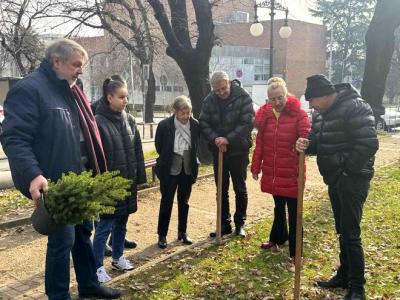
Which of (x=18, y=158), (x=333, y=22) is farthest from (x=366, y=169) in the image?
(x=333, y=22)

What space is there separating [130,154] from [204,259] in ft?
4.83

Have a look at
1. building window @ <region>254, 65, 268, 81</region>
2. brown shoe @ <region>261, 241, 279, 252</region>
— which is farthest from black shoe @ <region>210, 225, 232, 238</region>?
building window @ <region>254, 65, 268, 81</region>

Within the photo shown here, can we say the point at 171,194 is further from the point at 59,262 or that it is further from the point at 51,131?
the point at 51,131

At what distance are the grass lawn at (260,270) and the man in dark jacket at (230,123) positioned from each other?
88 centimetres

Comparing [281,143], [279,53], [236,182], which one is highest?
[279,53]

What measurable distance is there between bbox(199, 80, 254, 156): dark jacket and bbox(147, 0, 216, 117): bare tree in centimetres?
542

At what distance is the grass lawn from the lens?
4289 millimetres

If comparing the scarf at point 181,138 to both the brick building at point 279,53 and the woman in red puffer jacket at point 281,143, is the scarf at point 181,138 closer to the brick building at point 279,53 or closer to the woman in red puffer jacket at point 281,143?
the woman in red puffer jacket at point 281,143

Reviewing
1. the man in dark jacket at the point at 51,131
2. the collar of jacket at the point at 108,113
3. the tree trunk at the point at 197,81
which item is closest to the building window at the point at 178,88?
the tree trunk at the point at 197,81

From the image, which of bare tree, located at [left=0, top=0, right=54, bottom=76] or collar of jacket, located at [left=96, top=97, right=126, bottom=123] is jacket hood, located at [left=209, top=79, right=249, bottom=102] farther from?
bare tree, located at [left=0, top=0, right=54, bottom=76]

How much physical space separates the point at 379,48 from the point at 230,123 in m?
5.80

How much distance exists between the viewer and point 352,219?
3926 mm

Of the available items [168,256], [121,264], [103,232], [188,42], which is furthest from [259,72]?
[103,232]

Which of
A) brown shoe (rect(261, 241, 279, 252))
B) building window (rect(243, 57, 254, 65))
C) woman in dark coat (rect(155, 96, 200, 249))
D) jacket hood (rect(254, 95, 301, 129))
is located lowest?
brown shoe (rect(261, 241, 279, 252))
